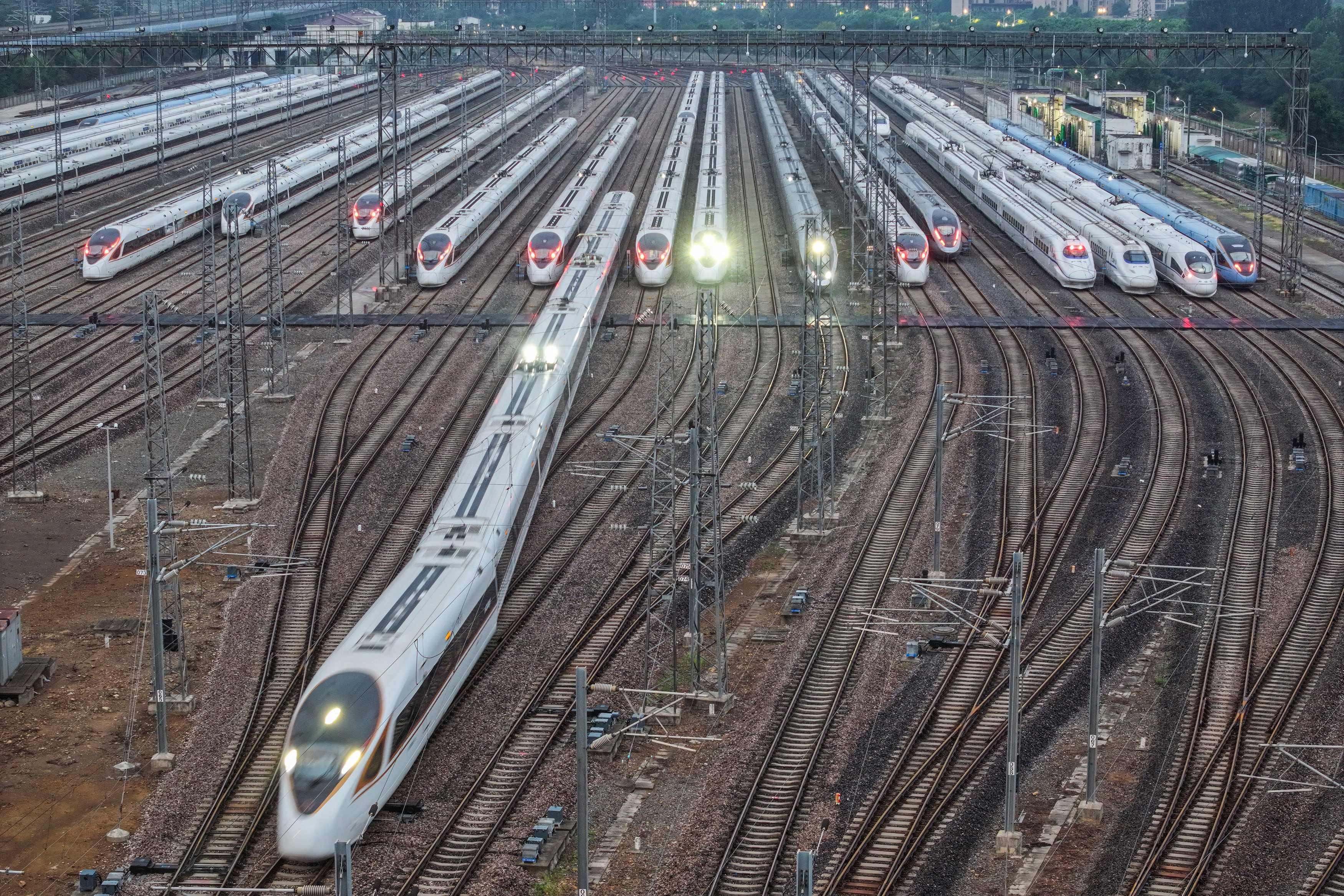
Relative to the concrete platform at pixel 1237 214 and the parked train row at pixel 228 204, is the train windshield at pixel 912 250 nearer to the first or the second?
the concrete platform at pixel 1237 214

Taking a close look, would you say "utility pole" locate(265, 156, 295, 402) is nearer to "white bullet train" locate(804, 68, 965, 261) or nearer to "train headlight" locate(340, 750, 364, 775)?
"white bullet train" locate(804, 68, 965, 261)

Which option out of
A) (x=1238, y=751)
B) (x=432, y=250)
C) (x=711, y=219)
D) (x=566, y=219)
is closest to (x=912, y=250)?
(x=711, y=219)

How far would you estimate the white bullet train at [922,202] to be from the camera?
225 ft

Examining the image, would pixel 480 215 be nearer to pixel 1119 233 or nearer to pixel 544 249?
pixel 544 249

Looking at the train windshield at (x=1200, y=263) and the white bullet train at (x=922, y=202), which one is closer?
the train windshield at (x=1200, y=263)

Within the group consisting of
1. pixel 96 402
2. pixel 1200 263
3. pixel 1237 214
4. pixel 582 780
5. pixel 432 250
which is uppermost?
pixel 432 250

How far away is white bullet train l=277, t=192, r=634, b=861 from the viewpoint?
24.5 meters

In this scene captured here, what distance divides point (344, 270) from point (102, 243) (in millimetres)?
8634

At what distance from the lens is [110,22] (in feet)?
442

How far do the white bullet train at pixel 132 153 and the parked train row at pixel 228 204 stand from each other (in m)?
3.61

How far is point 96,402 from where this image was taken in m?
49.1

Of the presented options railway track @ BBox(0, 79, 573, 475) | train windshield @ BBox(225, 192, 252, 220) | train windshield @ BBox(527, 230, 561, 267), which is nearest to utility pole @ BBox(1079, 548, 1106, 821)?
railway track @ BBox(0, 79, 573, 475)

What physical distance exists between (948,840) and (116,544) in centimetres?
2056

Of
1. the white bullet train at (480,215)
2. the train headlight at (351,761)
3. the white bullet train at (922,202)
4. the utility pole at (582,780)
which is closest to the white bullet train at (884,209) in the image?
the white bullet train at (922,202)
